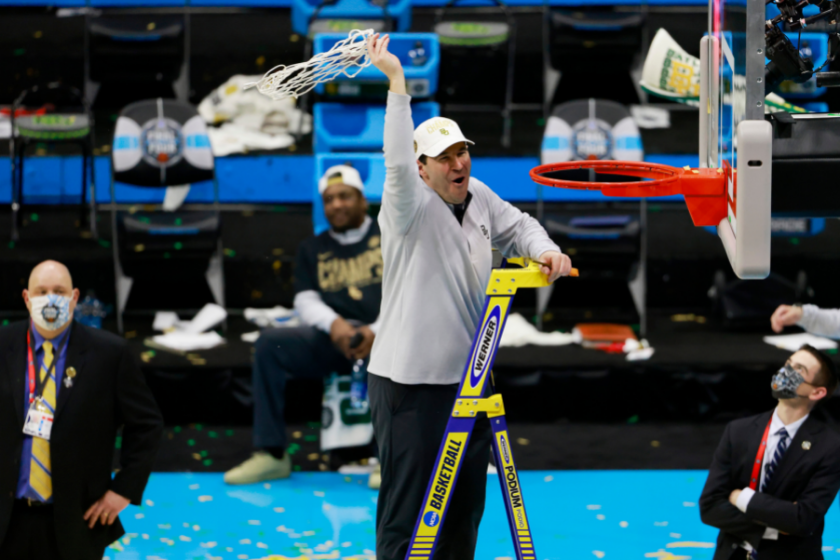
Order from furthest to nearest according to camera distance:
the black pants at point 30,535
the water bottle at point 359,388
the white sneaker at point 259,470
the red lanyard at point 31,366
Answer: the water bottle at point 359,388, the white sneaker at point 259,470, the red lanyard at point 31,366, the black pants at point 30,535

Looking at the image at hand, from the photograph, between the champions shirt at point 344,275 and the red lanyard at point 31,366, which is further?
the champions shirt at point 344,275

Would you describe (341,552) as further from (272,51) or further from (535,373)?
(272,51)

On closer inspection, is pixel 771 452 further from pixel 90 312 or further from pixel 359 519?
pixel 90 312

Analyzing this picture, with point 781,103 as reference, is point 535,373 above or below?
below

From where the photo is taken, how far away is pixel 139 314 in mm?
6848

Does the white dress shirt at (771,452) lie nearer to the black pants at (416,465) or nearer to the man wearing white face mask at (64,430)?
the black pants at (416,465)

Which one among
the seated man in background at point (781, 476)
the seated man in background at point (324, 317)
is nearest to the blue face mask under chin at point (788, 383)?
the seated man in background at point (781, 476)

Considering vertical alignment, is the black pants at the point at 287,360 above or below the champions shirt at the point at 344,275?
below

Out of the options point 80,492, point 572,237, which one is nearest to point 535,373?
point 572,237

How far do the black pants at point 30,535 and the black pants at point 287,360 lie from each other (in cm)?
174

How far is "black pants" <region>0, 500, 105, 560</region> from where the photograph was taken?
359cm

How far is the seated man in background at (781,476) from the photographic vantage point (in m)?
3.71

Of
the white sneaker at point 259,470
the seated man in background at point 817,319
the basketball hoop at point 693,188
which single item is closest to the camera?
the basketball hoop at point 693,188

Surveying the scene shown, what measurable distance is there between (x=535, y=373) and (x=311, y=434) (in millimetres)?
1235
